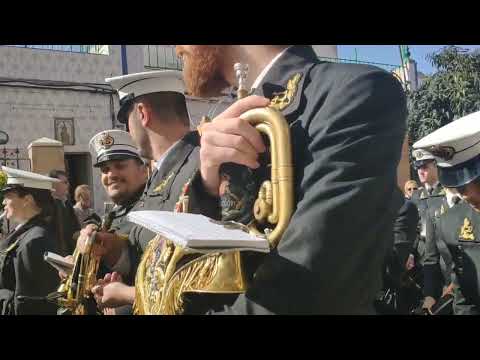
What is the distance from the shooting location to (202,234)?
186 centimetres

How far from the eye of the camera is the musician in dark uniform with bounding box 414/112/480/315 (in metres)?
2.16

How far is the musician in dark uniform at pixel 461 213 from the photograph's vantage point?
2156 mm

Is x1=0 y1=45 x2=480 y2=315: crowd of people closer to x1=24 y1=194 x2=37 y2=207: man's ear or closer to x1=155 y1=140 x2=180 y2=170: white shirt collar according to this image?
x1=155 y1=140 x2=180 y2=170: white shirt collar

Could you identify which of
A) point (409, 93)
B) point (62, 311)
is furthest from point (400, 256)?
point (62, 311)

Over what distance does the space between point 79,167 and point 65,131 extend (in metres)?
0.18

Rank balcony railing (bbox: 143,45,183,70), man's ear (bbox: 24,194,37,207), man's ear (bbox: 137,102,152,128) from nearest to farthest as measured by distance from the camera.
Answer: balcony railing (bbox: 143,45,183,70) → man's ear (bbox: 137,102,152,128) → man's ear (bbox: 24,194,37,207)

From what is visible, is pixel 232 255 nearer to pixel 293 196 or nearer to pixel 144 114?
pixel 293 196

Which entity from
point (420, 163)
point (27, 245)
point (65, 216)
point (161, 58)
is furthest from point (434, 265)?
point (27, 245)

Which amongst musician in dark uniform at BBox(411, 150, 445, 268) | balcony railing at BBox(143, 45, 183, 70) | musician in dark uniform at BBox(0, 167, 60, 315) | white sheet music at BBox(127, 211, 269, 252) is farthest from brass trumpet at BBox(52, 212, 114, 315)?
musician in dark uniform at BBox(411, 150, 445, 268)

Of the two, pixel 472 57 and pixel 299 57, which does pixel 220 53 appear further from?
pixel 472 57

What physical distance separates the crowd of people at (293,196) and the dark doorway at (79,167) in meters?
0.04

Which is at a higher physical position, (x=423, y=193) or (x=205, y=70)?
(x=205, y=70)

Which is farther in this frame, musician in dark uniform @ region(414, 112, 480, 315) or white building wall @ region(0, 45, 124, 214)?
white building wall @ region(0, 45, 124, 214)

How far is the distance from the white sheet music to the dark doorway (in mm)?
844
